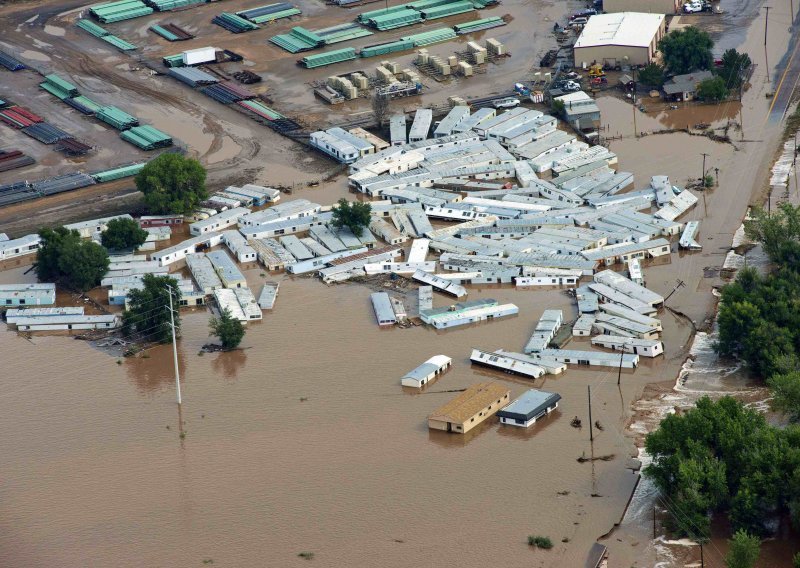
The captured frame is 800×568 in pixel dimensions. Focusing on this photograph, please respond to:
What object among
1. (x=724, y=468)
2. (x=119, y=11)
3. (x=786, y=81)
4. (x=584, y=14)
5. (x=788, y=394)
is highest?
(x=119, y=11)

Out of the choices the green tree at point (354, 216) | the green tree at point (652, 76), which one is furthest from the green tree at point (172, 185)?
the green tree at point (652, 76)

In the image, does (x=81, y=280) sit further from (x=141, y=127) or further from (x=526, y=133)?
(x=526, y=133)

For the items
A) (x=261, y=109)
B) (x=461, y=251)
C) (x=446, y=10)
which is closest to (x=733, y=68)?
(x=446, y=10)

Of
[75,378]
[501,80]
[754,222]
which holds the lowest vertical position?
[75,378]

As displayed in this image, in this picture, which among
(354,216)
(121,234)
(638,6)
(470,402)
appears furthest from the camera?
(638,6)

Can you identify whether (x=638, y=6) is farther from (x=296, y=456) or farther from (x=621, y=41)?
(x=296, y=456)

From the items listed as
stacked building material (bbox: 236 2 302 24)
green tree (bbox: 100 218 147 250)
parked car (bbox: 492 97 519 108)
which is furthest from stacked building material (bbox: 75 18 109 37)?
green tree (bbox: 100 218 147 250)

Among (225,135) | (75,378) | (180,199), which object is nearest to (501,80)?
(225,135)
